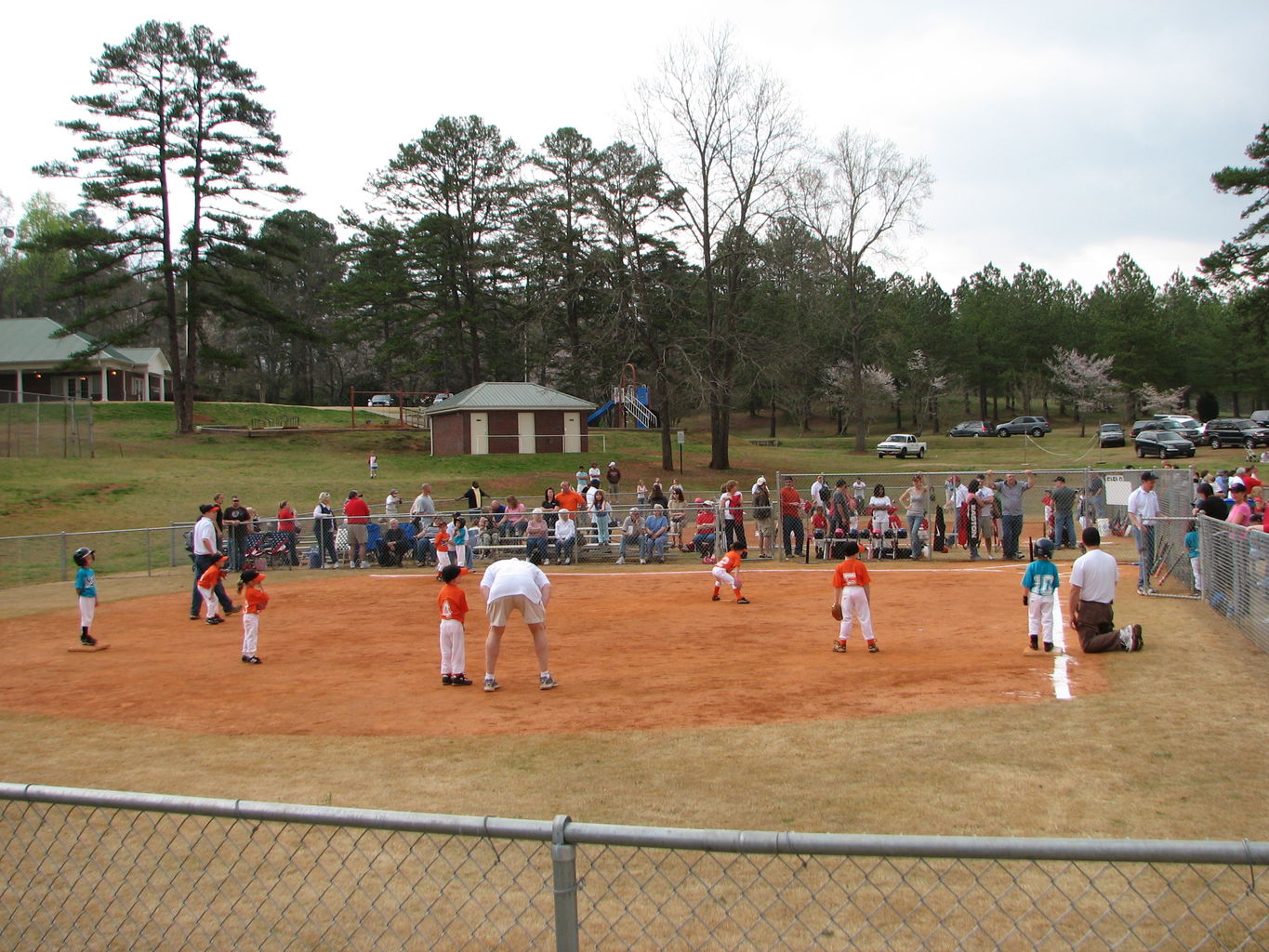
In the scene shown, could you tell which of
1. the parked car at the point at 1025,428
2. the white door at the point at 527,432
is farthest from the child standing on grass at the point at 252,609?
the parked car at the point at 1025,428

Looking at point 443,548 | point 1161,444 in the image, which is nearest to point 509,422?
point 443,548

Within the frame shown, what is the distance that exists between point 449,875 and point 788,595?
13.4 meters

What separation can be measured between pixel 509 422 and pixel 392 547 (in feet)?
90.3

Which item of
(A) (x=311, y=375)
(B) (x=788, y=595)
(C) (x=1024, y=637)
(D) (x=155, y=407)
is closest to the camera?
(C) (x=1024, y=637)

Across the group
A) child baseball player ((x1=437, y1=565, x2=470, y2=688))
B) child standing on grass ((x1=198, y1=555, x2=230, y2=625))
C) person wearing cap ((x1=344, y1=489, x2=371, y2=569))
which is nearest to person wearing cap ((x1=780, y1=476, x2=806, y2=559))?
person wearing cap ((x1=344, y1=489, x2=371, y2=569))

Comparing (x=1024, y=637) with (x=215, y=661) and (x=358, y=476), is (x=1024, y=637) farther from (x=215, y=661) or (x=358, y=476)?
(x=358, y=476)

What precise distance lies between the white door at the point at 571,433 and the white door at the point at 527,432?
5.37 feet

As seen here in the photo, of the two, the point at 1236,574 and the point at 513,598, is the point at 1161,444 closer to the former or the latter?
the point at 1236,574

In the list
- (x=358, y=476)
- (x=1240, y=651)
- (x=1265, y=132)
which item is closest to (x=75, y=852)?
(x=1240, y=651)

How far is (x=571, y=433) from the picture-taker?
53.5 m

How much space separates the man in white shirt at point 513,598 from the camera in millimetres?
11164

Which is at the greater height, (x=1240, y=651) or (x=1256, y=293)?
(x=1256, y=293)

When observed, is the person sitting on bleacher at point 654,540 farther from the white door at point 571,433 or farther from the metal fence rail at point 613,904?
the white door at point 571,433

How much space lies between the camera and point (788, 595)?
18.8m
